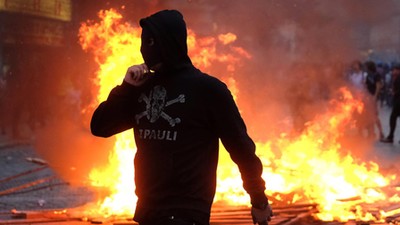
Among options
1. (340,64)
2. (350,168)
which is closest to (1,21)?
(340,64)

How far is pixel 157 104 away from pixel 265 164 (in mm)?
5039

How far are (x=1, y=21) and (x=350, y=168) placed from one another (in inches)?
345

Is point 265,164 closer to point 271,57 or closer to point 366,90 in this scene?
point 271,57

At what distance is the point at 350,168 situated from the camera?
7355mm

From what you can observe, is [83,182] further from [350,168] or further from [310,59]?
[310,59]

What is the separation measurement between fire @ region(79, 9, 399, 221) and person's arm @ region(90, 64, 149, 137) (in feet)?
9.55

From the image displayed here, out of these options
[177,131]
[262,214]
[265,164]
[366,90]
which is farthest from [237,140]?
[366,90]

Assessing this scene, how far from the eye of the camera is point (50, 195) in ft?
23.0

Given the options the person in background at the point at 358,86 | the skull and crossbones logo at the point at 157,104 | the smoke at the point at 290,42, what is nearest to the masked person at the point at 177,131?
the skull and crossbones logo at the point at 157,104

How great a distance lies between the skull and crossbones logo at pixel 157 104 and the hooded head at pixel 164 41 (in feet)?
0.39

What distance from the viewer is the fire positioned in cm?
601

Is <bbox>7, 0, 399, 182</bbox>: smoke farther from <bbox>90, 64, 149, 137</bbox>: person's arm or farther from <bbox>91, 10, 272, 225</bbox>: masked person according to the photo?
<bbox>91, 10, 272, 225</bbox>: masked person

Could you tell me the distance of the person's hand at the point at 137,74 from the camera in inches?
99.7

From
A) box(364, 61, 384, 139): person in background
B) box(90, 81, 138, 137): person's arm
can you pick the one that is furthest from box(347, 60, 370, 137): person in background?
box(90, 81, 138, 137): person's arm
